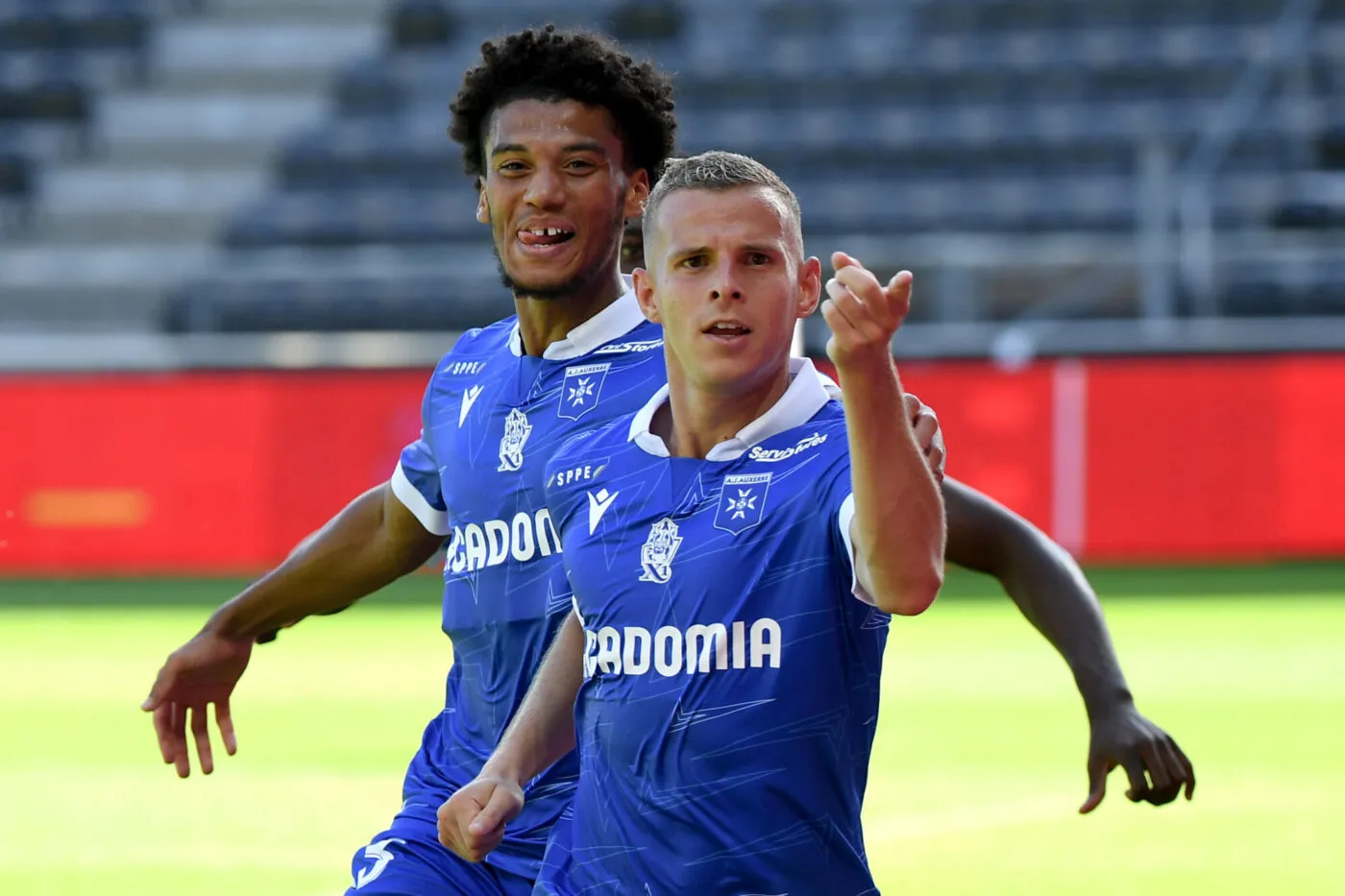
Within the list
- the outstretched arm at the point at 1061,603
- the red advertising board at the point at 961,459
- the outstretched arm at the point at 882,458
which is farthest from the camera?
the red advertising board at the point at 961,459

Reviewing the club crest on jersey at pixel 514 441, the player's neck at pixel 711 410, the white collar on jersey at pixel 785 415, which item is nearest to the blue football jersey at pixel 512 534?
the club crest on jersey at pixel 514 441

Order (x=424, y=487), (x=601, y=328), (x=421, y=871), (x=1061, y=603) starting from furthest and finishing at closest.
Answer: (x=424, y=487), (x=601, y=328), (x=421, y=871), (x=1061, y=603)

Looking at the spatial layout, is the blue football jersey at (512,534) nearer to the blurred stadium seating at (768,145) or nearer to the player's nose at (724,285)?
the player's nose at (724,285)

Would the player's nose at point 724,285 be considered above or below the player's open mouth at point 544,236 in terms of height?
below

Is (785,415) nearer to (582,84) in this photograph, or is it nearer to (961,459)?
(582,84)

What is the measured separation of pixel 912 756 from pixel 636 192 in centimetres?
464

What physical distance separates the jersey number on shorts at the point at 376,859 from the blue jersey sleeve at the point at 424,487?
75cm

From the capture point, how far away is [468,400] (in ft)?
14.0

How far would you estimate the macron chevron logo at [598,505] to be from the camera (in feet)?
11.2

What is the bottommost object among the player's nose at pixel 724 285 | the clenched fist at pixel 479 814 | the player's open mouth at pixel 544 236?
the clenched fist at pixel 479 814

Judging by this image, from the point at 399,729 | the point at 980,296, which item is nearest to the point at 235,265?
the point at 980,296

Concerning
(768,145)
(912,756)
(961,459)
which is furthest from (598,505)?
(768,145)

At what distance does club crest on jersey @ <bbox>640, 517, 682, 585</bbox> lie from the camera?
3.28 meters

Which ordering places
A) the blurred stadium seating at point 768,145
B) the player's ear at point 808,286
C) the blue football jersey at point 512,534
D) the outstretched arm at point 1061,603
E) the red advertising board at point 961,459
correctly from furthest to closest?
1. the blurred stadium seating at point 768,145
2. the red advertising board at point 961,459
3. the blue football jersey at point 512,534
4. the outstretched arm at point 1061,603
5. the player's ear at point 808,286
